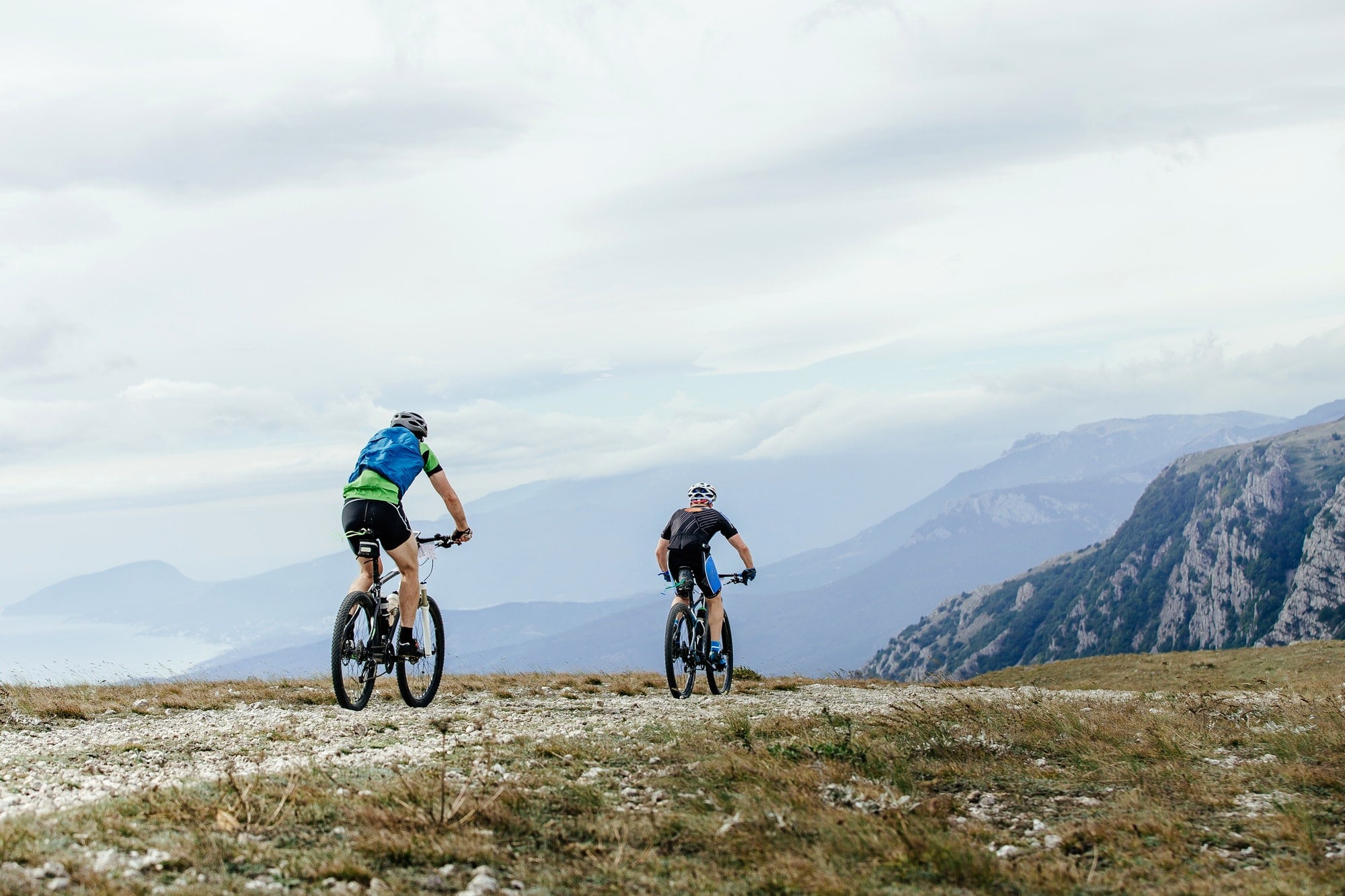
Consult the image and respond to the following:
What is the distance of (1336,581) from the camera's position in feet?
630

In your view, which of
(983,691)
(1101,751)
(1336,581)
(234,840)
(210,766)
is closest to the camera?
(234,840)

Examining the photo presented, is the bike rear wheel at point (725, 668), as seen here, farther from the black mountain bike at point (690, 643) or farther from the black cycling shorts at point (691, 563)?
the black cycling shorts at point (691, 563)

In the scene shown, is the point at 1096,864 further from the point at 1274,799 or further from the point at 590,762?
the point at 590,762

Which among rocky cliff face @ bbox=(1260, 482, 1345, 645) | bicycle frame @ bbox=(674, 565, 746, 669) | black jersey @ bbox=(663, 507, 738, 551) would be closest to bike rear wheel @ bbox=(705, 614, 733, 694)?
bicycle frame @ bbox=(674, 565, 746, 669)

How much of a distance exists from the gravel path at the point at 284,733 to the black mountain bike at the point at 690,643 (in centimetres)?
40

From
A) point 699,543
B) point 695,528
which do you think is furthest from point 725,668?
point 695,528

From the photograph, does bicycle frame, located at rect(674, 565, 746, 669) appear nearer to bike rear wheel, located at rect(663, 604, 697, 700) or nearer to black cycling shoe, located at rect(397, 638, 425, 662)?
bike rear wheel, located at rect(663, 604, 697, 700)

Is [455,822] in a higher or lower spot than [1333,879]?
higher

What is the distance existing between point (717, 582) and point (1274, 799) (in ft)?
29.4

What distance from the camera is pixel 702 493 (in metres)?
15.2

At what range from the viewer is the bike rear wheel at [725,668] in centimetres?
1545

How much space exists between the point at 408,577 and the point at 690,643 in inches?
205

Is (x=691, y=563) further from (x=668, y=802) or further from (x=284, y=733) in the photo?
(x=668, y=802)

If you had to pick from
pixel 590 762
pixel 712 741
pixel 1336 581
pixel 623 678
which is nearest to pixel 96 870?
pixel 590 762
